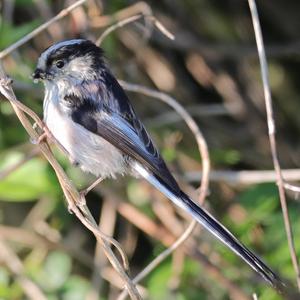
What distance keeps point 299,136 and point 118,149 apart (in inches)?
73.0

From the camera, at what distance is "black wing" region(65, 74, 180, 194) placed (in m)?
2.56

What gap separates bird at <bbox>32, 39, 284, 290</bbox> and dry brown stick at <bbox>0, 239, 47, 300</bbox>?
86 cm

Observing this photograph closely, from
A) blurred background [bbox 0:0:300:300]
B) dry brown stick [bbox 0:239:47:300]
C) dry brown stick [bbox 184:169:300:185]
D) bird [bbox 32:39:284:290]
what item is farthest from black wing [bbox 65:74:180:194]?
dry brown stick [bbox 0:239:47:300]

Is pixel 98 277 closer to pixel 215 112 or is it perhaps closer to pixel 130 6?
pixel 215 112

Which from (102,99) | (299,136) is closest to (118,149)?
(102,99)

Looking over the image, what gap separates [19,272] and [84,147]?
98 cm

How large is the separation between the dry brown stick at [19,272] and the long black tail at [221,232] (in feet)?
3.27

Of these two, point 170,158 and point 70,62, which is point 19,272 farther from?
point 70,62

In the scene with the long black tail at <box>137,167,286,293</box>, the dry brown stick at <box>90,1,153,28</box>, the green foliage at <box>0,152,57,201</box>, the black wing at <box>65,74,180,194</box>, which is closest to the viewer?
the long black tail at <box>137,167,286,293</box>

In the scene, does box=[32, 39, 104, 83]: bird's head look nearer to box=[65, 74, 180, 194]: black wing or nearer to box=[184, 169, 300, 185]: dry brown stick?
box=[65, 74, 180, 194]: black wing

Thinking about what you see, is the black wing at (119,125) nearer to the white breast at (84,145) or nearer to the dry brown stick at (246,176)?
the white breast at (84,145)

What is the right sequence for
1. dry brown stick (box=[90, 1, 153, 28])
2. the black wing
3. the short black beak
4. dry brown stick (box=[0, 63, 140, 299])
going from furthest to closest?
dry brown stick (box=[90, 1, 153, 28]), the short black beak, the black wing, dry brown stick (box=[0, 63, 140, 299])

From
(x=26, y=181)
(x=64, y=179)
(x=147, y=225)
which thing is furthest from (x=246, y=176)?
(x=64, y=179)

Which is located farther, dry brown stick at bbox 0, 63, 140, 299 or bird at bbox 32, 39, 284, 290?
bird at bbox 32, 39, 284, 290
